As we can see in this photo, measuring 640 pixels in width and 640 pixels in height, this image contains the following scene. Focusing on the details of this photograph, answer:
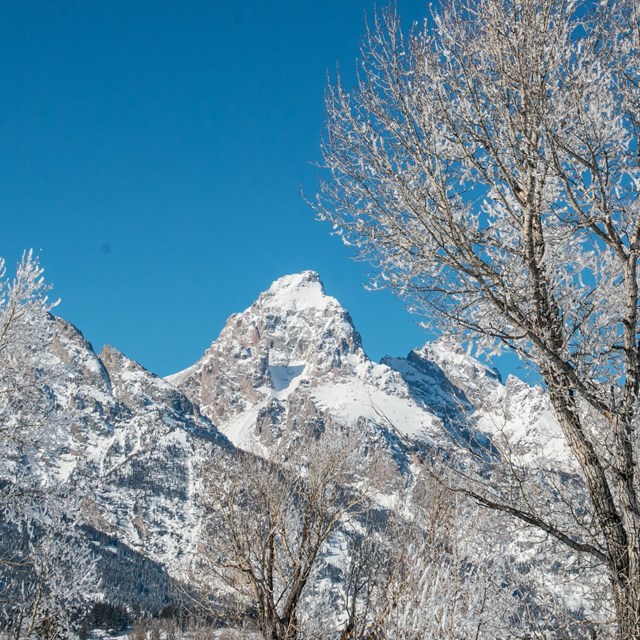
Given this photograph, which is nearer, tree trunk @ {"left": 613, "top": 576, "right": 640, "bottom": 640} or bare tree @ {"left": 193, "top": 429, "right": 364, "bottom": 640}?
tree trunk @ {"left": 613, "top": 576, "right": 640, "bottom": 640}

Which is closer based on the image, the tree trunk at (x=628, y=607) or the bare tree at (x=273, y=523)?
the tree trunk at (x=628, y=607)

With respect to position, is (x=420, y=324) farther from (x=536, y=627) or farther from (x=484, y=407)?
(x=536, y=627)

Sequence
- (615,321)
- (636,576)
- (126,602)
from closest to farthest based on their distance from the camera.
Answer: (636,576), (615,321), (126,602)

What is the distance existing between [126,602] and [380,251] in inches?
7658

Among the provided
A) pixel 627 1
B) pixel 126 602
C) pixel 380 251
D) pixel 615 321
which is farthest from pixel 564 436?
pixel 126 602

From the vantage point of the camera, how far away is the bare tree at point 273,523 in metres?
13.4

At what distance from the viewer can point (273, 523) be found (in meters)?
14.3

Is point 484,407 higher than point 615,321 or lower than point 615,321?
lower

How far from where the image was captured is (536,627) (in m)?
5.37

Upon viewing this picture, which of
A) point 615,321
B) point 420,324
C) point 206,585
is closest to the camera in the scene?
point 615,321

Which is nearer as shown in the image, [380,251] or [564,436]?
[564,436]

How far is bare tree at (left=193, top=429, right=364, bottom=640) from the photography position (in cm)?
1337

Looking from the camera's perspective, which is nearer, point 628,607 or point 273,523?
point 628,607

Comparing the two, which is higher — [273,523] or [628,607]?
[273,523]
